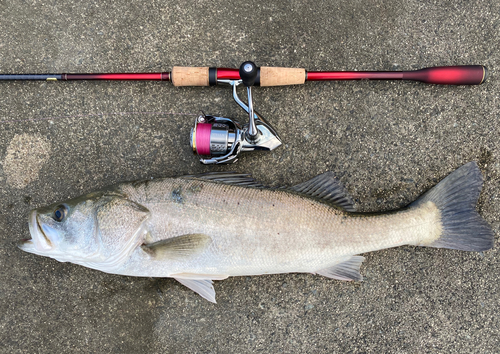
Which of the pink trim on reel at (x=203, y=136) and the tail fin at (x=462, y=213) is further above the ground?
the pink trim on reel at (x=203, y=136)

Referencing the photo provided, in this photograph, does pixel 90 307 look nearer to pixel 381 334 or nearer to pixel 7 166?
pixel 7 166

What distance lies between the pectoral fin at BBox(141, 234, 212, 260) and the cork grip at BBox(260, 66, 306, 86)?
121 centimetres

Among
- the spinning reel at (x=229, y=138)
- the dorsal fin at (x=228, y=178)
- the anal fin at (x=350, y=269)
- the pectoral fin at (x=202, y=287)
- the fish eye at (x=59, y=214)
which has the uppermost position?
the spinning reel at (x=229, y=138)

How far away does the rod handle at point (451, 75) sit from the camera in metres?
2.30

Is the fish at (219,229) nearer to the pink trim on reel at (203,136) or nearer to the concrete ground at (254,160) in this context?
the pink trim on reel at (203,136)

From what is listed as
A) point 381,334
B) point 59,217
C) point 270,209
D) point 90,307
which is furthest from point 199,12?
point 381,334

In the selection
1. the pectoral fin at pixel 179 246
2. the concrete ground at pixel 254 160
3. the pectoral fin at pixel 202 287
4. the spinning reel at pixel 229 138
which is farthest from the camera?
the concrete ground at pixel 254 160

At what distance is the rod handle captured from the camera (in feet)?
7.54

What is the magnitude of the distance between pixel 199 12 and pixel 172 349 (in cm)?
274

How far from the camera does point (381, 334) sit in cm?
250

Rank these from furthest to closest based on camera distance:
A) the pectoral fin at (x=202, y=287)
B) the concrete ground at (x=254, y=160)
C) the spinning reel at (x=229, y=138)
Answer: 1. the concrete ground at (x=254, y=160)
2. the pectoral fin at (x=202, y=287)
3. the spinning reel at (x=229, y=138)

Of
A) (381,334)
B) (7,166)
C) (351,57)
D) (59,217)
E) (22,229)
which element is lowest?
(381,334)

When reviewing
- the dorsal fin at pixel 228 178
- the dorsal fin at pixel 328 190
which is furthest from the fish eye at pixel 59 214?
the dorsal fin at pixel 328 190

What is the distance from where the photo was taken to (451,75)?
2309mm
